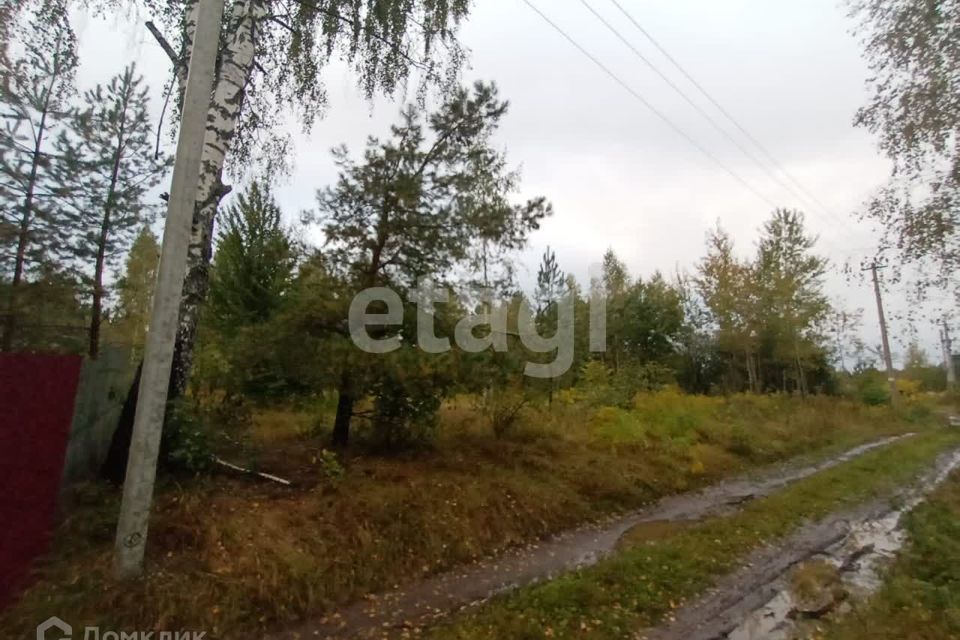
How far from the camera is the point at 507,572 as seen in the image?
4.96m

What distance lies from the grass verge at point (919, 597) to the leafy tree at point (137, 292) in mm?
11352

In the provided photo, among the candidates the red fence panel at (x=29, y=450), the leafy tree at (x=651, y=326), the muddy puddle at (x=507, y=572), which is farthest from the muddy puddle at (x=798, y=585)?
the leafy tree at (x=651, y=326)

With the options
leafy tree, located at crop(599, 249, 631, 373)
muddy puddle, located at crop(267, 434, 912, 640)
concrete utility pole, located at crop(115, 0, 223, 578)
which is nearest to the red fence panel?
concrete utility pole, located at crop(115, 0, 223, 578)

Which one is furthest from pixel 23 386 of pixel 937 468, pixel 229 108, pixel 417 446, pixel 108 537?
pixel 937 468

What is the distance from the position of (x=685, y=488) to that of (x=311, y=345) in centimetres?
665

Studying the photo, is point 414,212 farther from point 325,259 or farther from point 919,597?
point 919,597

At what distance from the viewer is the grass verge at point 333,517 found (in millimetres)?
3441

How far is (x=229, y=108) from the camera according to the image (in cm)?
507

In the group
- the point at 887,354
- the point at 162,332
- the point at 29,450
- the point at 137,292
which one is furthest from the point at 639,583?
the point at 887,354

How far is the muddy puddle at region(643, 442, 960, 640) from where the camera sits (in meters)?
3.93

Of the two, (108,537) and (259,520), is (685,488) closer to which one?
(259,520)

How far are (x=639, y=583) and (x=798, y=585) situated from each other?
5.24 feet

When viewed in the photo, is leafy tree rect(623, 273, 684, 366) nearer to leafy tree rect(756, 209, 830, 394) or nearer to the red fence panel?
leafy tree rect(756, 209, 830, 394)

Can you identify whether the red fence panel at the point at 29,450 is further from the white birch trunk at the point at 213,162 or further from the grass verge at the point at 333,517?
the white birch trunk at the point at 213,162
